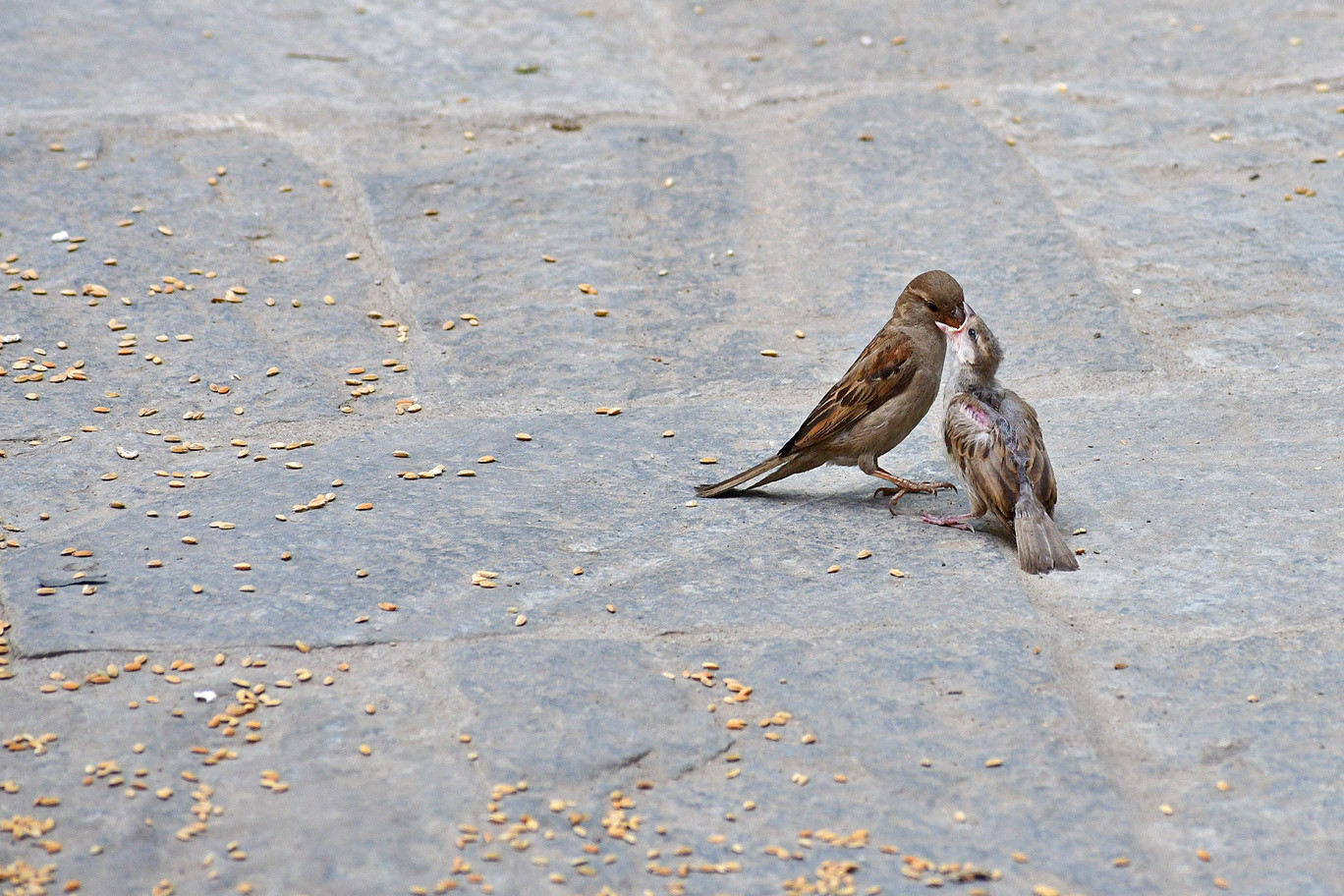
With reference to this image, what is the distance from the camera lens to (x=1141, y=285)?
17.8 ft

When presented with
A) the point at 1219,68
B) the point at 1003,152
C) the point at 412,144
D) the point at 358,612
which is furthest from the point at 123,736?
the point at 1219,68

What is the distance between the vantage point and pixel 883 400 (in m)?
4.50

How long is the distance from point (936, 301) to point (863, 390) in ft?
1.35

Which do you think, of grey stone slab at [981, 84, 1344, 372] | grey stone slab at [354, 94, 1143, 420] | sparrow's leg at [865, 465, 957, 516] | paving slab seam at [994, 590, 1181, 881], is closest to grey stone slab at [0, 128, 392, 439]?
grey stone slab at [354, 94, 1143, 420]

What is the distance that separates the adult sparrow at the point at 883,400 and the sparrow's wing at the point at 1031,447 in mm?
325

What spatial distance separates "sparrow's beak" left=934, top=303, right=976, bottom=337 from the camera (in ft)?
15.0

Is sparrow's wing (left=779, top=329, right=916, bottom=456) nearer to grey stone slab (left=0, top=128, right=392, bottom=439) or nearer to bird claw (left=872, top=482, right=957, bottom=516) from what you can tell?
bird claw (left=872, top=482, right=957, bottom=516)

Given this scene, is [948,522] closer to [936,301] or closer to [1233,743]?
[936,301]

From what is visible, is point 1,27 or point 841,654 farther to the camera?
point 1,27

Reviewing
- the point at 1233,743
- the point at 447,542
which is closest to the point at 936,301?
the point at 447,542

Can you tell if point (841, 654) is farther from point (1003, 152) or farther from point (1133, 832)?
point (1003, 152)

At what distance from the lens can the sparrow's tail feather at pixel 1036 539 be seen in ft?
12.7

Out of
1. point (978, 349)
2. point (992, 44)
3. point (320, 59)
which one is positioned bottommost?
point (978, 349)

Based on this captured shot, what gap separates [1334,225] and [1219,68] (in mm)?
1448
